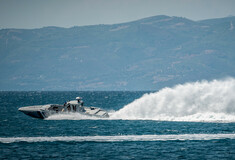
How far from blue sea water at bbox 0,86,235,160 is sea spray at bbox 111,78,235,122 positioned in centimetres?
14

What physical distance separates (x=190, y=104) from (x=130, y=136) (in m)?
17.5

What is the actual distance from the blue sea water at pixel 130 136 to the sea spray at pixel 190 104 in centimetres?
14

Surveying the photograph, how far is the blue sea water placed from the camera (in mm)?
39406

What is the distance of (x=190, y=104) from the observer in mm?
63469

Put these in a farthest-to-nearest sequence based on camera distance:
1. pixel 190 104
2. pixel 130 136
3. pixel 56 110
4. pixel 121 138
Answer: pixel 56 110, pixel 190 104, pixel 130 136, pixel 121 138

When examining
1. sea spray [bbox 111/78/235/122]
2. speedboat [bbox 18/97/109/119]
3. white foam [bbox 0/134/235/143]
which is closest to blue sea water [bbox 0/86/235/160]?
white foam [bbox 0/134/235/143]

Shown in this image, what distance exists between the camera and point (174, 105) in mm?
64312

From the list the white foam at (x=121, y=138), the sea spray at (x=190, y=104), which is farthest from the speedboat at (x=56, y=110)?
the white foam at (x=121, y=138)

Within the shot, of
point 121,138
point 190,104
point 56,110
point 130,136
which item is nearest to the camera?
point 121,138

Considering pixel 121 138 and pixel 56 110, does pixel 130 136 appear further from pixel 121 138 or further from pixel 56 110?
pixel 56 110

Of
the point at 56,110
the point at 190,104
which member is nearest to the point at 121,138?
the point at 190,104

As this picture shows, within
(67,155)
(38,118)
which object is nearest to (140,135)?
(67,155)

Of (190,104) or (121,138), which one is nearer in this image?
(121,138)

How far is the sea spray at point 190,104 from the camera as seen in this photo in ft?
203
